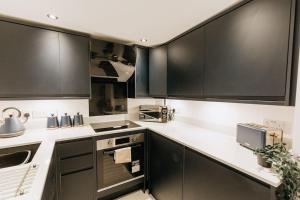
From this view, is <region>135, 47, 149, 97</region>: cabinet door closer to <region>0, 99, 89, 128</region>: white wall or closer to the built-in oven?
the built-in oven

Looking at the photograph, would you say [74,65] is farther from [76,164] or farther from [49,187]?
[49,187]

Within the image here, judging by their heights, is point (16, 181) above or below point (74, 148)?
above

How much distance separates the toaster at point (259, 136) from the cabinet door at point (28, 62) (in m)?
1.96

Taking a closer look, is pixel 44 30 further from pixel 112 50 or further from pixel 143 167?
pixel 143 167

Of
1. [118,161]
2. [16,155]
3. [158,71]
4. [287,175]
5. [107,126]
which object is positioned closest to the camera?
[287,175]

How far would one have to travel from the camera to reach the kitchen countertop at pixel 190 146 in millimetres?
818

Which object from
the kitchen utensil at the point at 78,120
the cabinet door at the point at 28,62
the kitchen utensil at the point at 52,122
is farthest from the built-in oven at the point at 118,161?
the cabinet door at the point at 28,62

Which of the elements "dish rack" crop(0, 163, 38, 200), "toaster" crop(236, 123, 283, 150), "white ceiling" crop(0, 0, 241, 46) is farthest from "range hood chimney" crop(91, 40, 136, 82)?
"toaster" crop(236, 123, 283, 150)

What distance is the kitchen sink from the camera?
3.69 ft

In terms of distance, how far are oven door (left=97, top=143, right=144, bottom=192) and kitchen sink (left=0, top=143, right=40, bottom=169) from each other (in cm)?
65

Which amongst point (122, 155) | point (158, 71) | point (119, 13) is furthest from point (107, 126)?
point (119, 13)

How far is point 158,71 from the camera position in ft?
7.45

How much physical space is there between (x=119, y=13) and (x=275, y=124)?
1.67 m

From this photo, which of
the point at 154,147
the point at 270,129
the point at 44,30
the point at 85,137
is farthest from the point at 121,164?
the point at 44,30
